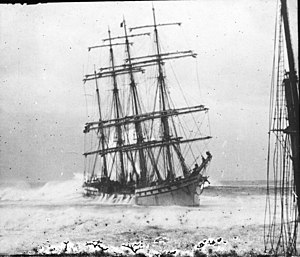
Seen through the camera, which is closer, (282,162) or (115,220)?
(282,162)

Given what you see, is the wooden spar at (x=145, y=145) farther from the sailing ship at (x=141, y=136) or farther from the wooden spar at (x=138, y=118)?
the wooden spar at (x=138, y=118)

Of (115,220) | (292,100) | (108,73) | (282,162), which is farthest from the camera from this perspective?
(108,73)

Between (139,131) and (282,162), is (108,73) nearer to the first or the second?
(139,131)

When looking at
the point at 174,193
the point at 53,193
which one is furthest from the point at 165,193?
the point at 53,193

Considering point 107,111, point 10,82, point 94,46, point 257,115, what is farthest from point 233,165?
point 10,82

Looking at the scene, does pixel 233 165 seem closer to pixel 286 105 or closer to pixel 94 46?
pixel 286 105

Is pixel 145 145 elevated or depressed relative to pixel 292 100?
depressed

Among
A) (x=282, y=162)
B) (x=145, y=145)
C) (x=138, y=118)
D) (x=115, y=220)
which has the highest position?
(x=138, y=118)

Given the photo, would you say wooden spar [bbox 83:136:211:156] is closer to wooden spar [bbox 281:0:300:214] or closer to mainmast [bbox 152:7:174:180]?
mainmast [bbox 152:7:174:180]
